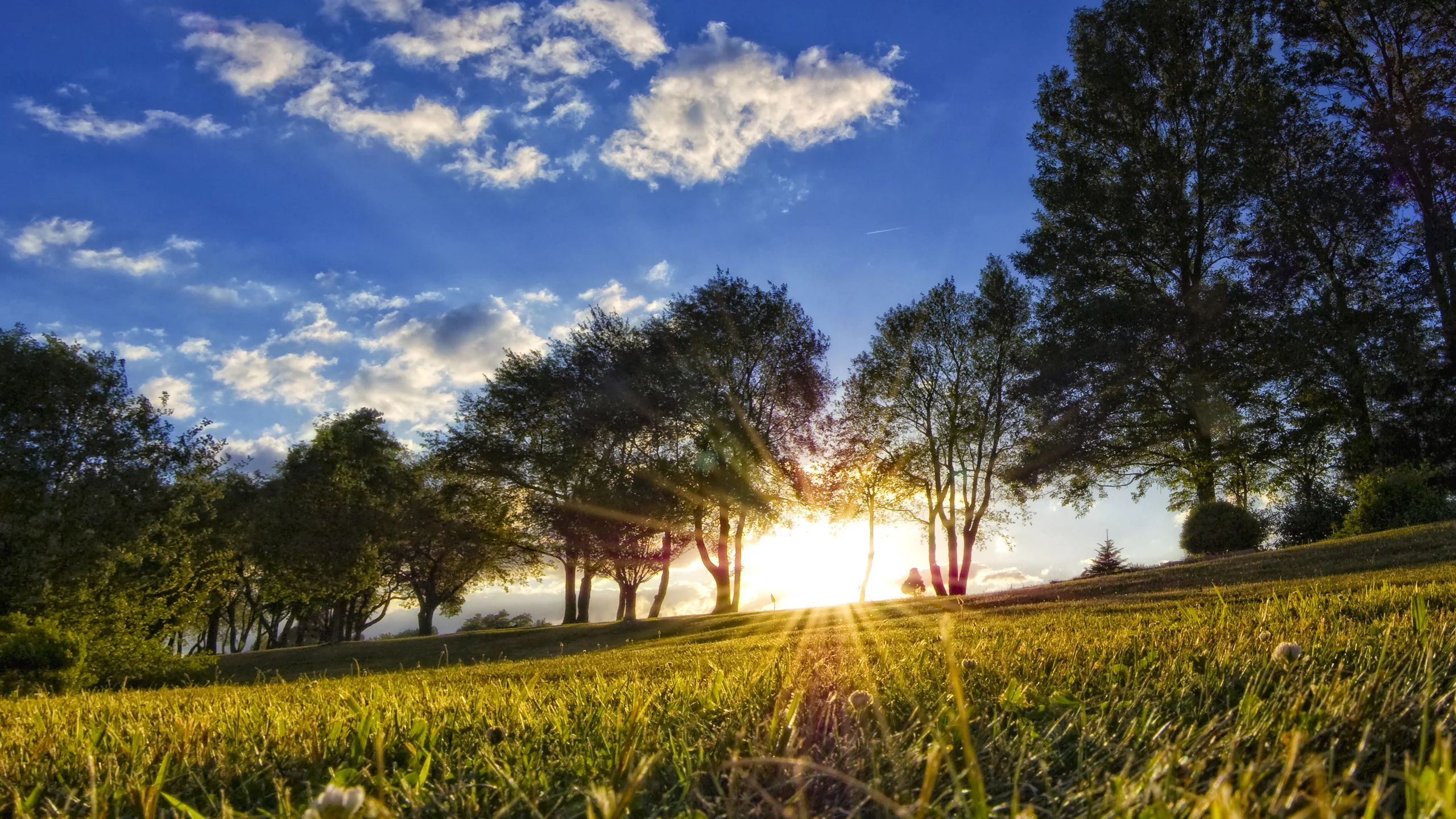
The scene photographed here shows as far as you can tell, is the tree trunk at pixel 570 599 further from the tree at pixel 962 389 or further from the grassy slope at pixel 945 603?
the tree at pixel 962 389

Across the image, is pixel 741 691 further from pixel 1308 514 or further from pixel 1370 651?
A: pixel 1308 514

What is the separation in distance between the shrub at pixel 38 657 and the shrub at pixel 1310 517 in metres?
32.4

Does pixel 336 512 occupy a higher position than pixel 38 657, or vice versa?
pixel 336 512

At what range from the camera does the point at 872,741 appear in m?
1.75

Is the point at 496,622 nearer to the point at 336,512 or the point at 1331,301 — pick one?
the point at 336,512

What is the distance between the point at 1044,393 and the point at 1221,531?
723cm

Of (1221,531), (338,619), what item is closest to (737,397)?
(1221,531)

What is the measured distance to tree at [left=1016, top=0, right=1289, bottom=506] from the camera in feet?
88.9

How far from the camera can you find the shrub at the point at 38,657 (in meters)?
11.5

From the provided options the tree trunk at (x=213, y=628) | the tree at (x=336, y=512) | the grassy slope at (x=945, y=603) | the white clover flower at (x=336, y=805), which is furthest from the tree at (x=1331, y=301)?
the tree trunk at (x=213, y=628)

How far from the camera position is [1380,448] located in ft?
84.5

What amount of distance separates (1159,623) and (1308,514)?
2764 cm

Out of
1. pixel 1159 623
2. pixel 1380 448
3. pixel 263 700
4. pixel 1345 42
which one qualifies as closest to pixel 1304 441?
pixel 1380 448

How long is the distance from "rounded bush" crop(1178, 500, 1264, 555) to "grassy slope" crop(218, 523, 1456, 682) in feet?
15.3
